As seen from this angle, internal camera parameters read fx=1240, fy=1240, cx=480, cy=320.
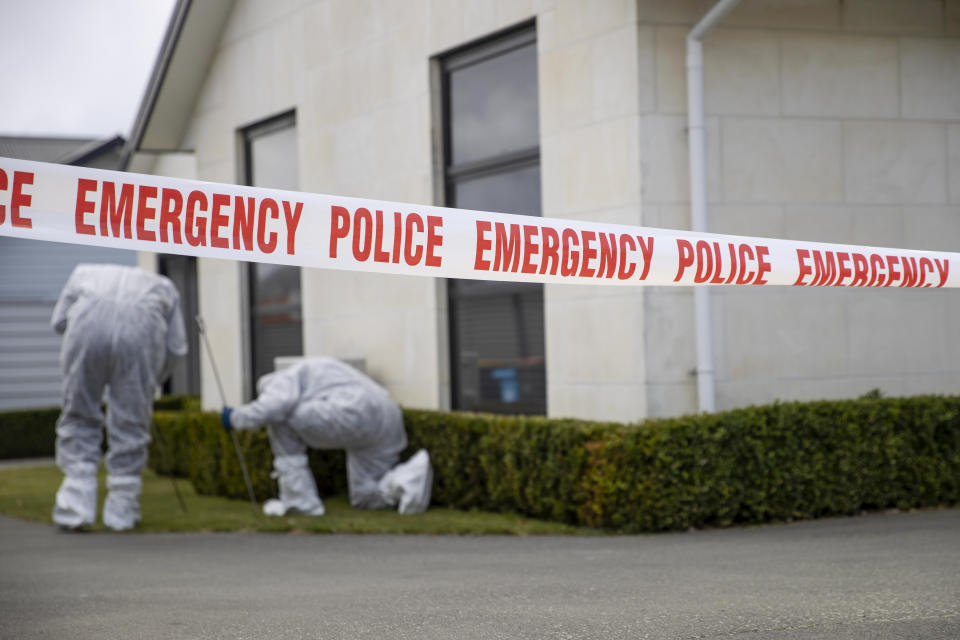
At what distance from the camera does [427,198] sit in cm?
1134

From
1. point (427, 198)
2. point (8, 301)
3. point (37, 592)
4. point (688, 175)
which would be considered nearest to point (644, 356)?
point (688, 175)

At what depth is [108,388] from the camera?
9.95 metres

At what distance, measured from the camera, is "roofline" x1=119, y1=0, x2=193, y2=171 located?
46.8 ft

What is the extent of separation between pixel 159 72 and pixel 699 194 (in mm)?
8107

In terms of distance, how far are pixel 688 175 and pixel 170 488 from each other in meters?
7.13

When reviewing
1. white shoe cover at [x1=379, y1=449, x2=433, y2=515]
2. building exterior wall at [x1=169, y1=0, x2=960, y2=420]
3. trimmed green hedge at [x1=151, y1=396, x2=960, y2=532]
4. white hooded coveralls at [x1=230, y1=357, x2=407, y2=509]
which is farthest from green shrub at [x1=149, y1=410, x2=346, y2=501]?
building exterior wall at [x1=169, y1=0, x2=960, y2=420]

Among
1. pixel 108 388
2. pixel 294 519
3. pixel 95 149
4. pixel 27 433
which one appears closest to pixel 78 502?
pixel 108 388

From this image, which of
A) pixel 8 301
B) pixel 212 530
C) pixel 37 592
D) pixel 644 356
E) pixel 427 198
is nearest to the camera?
pixel 37 592

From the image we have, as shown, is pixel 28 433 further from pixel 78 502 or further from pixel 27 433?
pixel 78 502

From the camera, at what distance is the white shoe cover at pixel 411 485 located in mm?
10172

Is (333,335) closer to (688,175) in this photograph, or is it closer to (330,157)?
(330,157)

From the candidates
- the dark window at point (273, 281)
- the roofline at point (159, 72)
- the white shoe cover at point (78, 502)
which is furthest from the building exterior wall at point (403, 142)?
the white shoe cover at point (78, 502)

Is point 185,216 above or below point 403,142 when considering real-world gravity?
below

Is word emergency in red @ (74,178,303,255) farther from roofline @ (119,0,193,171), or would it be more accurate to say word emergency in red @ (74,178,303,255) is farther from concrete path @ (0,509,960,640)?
roofline @ (119,0,193,171)
